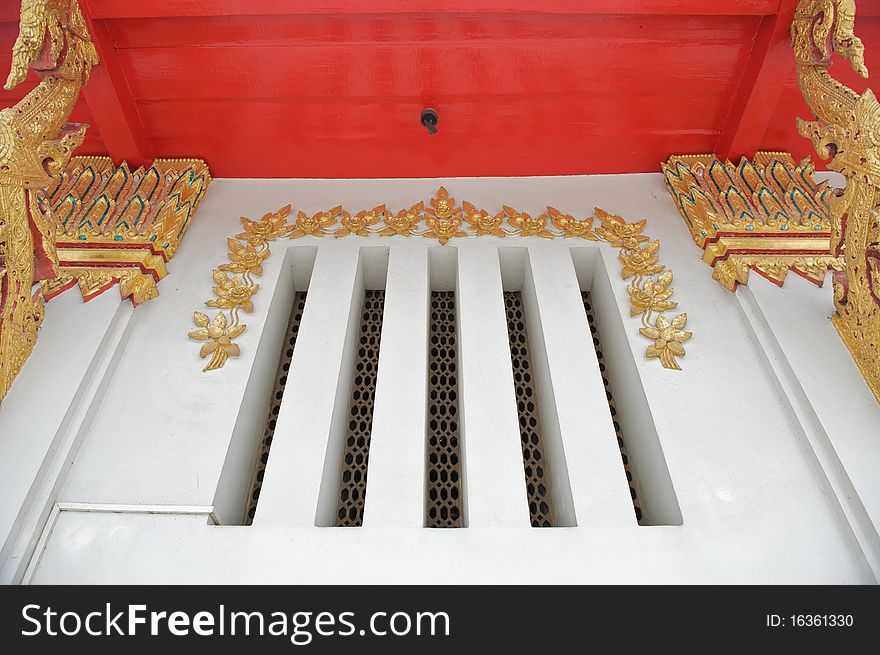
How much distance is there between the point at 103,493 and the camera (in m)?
2.04

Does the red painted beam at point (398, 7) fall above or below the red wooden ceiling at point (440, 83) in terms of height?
below

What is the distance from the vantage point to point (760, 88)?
122 inches

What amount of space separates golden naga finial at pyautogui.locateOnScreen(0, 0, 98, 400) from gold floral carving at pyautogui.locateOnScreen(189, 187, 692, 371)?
1.95 ft

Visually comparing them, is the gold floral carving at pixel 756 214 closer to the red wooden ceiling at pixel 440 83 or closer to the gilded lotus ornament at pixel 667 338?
the red wooden ceiling at pixel 440 83

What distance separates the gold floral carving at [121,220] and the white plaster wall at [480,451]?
0.40ft

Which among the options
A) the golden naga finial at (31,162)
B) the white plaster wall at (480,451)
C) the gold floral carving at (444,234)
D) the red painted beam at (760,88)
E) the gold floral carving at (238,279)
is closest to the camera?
the white plaster wall at (480,451)

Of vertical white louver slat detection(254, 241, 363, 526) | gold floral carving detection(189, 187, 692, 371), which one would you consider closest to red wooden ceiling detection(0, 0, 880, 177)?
gold floral carving detection(189, 187, 692, 371)

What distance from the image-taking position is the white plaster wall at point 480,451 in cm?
188

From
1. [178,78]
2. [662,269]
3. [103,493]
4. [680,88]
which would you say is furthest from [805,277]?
[178,78]

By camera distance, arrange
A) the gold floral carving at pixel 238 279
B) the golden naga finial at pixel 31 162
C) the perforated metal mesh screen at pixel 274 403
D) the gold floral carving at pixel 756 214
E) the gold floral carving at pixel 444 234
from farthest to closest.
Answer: the gold floral carving at pixel 756 214
the gold floral carving at pixel 444 234
the gold floral carving at pixel 238 279
the perforated metal mesh screen at pixel 274 403
the golden naga finial at pixel 31 162

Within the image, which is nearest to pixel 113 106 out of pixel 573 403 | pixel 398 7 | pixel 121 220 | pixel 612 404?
pixel 121 220

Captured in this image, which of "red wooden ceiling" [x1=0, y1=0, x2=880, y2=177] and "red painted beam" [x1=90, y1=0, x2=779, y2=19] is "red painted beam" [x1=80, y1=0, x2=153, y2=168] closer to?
"red wooden ceiling" [x1=0, y1=0, x2=880, y2=177]

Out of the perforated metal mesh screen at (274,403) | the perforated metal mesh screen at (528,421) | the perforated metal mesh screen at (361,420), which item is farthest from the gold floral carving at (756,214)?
the perforated metal mesh screen at (274,403)

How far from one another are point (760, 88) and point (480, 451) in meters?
2.36
